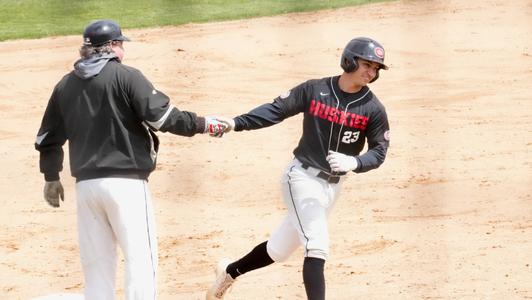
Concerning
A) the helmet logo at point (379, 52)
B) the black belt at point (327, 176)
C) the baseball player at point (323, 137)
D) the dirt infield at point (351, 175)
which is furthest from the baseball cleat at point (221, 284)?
the helmet logo at point (379, 52)

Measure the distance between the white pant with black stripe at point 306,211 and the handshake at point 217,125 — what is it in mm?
363

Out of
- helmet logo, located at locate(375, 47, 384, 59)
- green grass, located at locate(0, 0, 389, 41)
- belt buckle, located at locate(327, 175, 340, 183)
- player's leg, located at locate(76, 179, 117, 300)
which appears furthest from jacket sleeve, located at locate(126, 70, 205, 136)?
green grass, located at locate(0, 0, 389, 41)

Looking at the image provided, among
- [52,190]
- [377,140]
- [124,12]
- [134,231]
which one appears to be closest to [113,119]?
[134,231]

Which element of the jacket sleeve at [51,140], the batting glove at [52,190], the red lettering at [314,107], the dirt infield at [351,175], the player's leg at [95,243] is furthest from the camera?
the dirt infield at [351,175]

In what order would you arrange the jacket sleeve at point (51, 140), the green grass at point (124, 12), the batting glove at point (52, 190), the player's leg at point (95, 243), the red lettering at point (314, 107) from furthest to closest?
the green grass at point (124, 12) → the red lettering at point (314, 107) → the batting glove at point (52, 190) → the jacket sleeve at point (51, 140) → the player's leg at point (95, 243)

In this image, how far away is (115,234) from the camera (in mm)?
5195

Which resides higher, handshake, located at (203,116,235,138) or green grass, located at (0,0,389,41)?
handshake, located at (203,116,235,138)

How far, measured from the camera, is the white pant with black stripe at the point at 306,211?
218 inches

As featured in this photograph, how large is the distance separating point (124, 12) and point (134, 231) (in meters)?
9.50

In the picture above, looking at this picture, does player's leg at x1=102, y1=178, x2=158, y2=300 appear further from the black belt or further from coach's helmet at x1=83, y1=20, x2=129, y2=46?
the black belt

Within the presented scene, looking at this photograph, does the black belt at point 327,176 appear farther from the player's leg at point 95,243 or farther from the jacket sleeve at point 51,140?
the jacket sleeve at point 51,140

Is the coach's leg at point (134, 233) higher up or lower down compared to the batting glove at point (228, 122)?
lower down

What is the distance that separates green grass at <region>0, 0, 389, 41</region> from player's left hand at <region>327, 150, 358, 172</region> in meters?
8.41

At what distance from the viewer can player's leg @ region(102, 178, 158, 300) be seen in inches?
201
